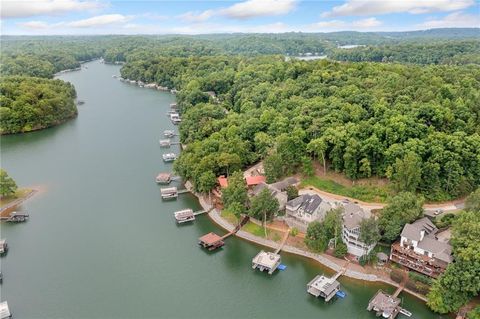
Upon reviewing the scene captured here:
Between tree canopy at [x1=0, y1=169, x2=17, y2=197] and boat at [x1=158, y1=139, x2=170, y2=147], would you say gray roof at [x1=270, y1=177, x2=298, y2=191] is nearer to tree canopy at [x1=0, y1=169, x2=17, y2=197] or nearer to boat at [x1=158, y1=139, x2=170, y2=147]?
boat at [x1=158, y1=139, x2=170, y2=147]

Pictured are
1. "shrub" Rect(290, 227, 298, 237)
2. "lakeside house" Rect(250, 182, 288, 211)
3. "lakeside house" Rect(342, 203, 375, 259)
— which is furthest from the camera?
"lakeside house" Rect(250, 182, 288, 211)

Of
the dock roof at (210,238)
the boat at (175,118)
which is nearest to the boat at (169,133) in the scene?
the boat at (175,118)

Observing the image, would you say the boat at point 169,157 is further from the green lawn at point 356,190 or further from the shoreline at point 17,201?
the green lawn at point 356,190

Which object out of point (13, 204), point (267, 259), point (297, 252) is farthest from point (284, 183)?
point (13, 204)

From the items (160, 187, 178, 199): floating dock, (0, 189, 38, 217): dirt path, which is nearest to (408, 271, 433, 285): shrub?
(160, 187, 178, 199): floating dock

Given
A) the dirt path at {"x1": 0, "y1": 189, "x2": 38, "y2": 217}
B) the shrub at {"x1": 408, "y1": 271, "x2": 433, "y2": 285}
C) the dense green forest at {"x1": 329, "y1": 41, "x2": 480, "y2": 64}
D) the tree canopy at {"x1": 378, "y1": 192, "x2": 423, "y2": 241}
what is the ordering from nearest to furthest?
the shrub at {"x1": 408, "y1": 271, "x2": 433, "y2": 285}, the tree canopy at {"x1": 378, "y1": 192, "x2": 423, "y2": 241}, the dirt path at {"x1": 0, "y1": 189, "x2": 38, "y2": 217}, the dense green forest at {"x1": 329, "y1": 41, "x2": 480, "y2": 64}

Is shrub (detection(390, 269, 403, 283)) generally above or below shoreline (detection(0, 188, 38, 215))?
above

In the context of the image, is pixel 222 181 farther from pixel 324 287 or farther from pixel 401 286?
pixel 401 286
